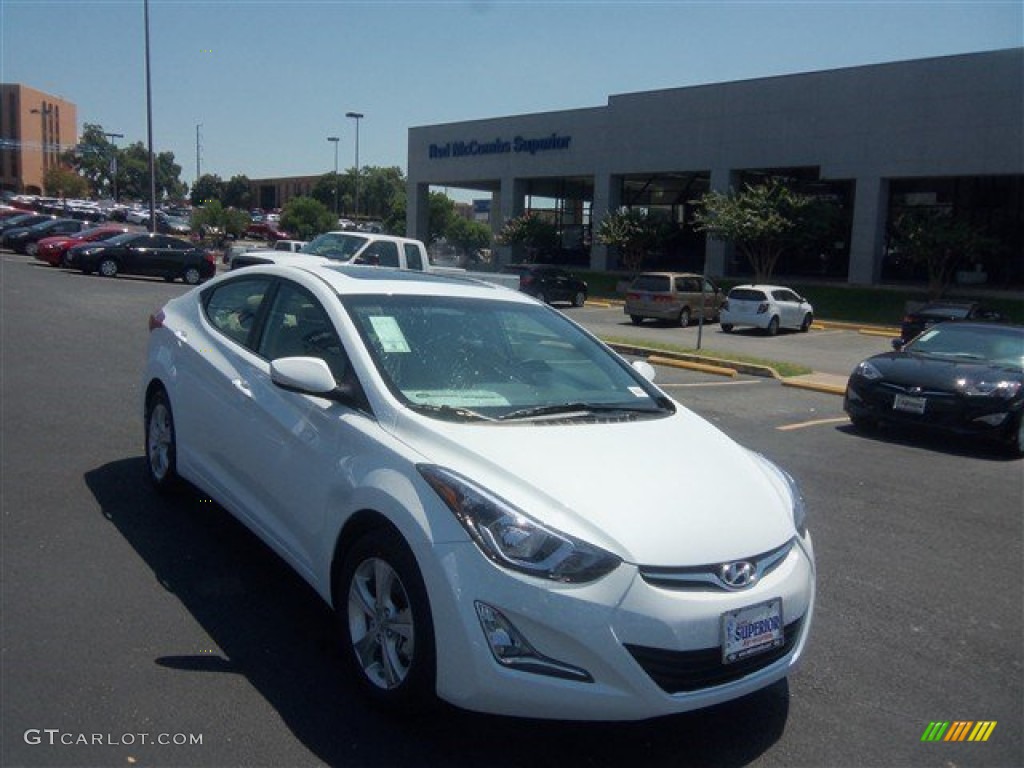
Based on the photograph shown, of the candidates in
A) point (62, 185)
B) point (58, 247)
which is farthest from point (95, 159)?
point (58, 247)

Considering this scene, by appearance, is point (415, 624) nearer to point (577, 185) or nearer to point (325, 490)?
point (325, 490)

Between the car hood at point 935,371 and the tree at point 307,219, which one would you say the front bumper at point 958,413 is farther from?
the tree at point 307,219

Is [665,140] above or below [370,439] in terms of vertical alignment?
above

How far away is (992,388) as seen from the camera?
30.5 feet

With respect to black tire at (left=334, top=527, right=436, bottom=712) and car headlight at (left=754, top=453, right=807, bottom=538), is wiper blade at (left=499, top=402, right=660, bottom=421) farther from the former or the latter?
black tire at (left=334, top=527, right=436, bottom=712)

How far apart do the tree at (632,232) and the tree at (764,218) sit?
402 cm

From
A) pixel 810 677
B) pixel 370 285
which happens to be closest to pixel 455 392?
pixel 370 285

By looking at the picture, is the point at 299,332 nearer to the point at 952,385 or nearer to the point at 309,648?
the point at 309,648

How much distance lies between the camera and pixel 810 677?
13.4 ft

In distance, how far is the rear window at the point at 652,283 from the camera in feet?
89.9

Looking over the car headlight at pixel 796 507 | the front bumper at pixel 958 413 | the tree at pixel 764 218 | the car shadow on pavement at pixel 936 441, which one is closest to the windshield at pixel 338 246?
the car shadow on pavement at pixel 936 441

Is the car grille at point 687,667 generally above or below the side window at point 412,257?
below

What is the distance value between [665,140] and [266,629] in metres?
39.2

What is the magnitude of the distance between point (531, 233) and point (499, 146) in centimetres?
559
